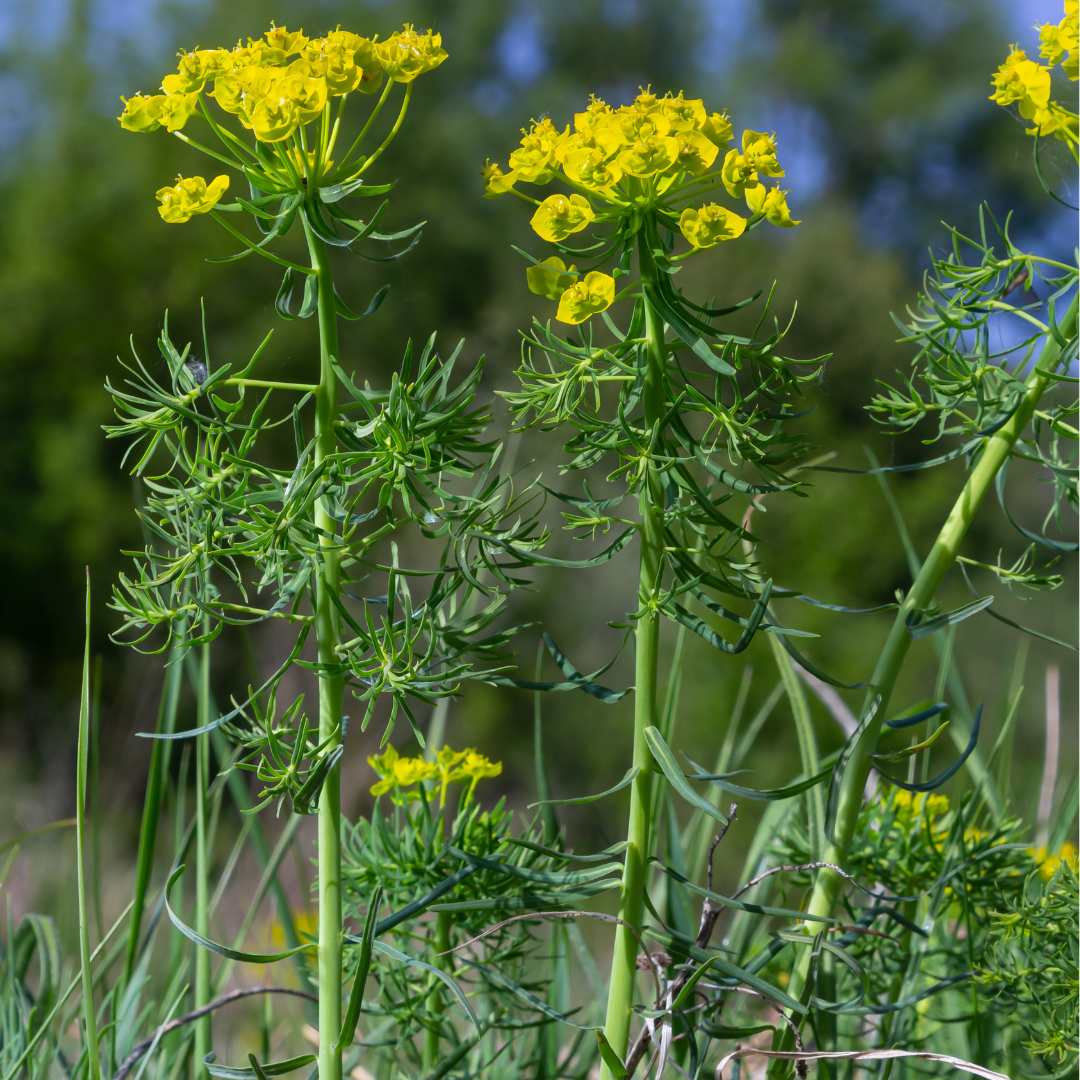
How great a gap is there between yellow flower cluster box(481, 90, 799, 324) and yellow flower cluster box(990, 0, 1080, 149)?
0.19 meters

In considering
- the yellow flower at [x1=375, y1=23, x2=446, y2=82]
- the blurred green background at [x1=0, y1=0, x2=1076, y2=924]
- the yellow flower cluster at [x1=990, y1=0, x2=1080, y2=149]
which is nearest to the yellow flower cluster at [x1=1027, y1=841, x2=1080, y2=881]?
the yellow flower cluster at [x1=990, y1=0, x2=1080, y2=149]

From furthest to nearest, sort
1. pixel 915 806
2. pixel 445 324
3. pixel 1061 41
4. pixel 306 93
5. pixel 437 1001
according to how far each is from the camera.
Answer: pixel 445 324, pixel 915 806, pixel 437 1001, pixel 1061 41, pixel 306 93

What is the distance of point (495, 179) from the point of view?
44cm

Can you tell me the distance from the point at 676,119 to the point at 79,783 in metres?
0.43

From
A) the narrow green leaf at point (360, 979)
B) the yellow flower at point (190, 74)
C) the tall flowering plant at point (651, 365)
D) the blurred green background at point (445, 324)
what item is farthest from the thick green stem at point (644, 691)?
the blurred green background at point (445, 324)

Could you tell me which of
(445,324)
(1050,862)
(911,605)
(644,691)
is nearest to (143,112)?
(644,691)

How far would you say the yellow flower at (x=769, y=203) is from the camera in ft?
1.36

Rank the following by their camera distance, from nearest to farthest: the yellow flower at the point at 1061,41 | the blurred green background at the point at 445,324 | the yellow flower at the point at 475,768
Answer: the yellow flower at the point at 1061,41 → the yellow flower at the point at 475,768 → the blurred green background at the point at 445,324

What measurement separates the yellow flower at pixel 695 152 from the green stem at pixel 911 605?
0.23 meters

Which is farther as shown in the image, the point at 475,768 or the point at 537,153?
the point at 475,768

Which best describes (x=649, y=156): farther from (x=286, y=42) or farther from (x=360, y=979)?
(x=360, y=979)

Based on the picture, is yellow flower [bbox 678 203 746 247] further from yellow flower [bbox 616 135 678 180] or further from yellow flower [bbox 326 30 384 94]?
yellow flower [bbox 326 30 384 94]

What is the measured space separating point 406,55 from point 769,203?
181 millimetres

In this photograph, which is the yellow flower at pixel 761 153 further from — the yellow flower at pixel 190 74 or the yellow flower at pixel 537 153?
the yellow flower at pixel 190 74
